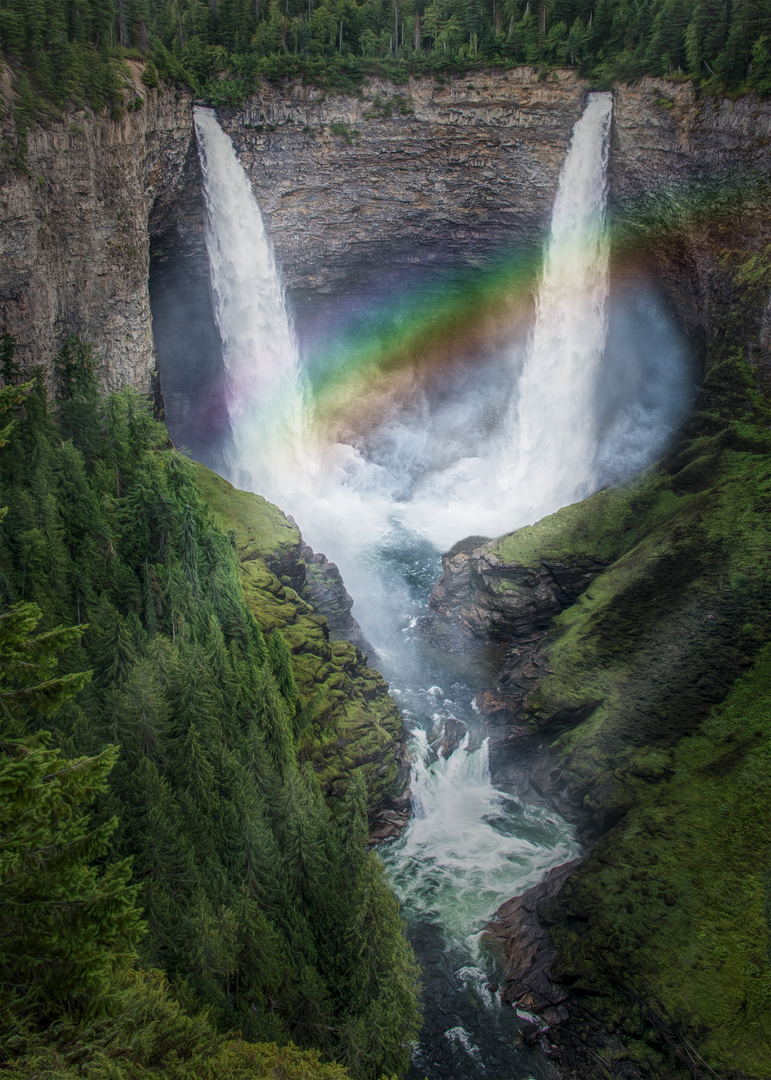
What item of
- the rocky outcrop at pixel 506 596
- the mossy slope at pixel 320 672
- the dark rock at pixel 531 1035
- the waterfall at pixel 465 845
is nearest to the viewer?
the dark rock at pixel 531 1035

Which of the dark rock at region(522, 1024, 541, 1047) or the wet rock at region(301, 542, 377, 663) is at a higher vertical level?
the wet rock at region(301, 542, 377, 663)

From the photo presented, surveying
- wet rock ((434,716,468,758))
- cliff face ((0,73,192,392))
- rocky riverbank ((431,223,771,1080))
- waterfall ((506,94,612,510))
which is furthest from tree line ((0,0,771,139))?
wet rock ((434,716,468,758))

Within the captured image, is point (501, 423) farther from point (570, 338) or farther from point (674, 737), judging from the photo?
point (674, 737)

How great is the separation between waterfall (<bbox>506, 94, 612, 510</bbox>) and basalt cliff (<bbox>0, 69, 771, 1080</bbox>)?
60.1 inches

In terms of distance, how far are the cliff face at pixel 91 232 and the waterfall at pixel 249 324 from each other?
3.88 meters

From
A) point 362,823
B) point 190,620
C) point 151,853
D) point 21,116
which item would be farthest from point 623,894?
point 21,116

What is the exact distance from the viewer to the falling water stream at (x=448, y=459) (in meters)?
33.5

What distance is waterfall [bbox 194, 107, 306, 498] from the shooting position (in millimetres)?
52562

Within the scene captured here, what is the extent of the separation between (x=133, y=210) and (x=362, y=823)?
36.3 metres

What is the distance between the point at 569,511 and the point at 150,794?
35.3 metres

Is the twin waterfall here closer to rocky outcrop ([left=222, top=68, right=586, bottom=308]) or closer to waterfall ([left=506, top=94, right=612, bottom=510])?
waterfall ([left=506, top=94, right=612, bottom=510])

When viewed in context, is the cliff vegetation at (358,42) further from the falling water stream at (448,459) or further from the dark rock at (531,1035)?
the dark rock at (531,1035)

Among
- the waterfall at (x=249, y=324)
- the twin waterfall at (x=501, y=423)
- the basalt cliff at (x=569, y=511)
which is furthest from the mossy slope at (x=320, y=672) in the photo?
the waterfall at (x=249, y=324)

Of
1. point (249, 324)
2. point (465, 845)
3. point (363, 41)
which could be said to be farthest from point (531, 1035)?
point (363, 41)
